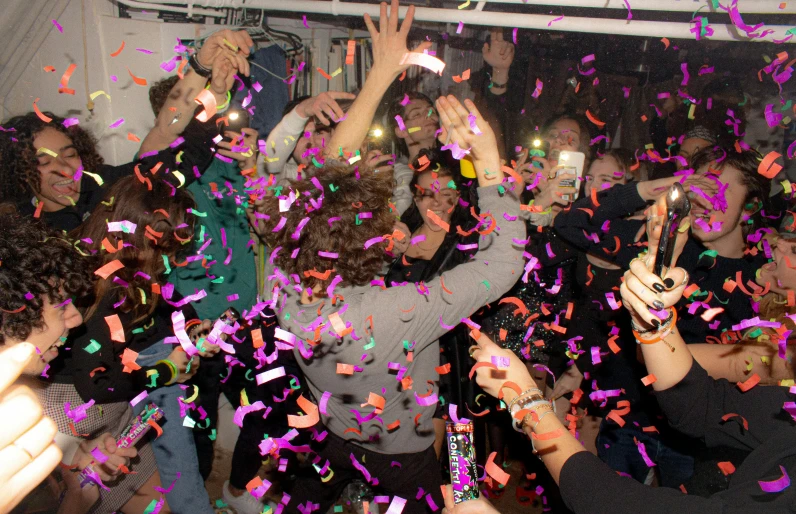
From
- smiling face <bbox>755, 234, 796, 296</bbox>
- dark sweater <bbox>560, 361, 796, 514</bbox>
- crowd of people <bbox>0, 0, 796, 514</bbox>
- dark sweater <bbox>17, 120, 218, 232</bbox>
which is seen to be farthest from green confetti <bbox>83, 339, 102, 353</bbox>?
smiling face <bbox>755, 234, 796, 296</bbox>

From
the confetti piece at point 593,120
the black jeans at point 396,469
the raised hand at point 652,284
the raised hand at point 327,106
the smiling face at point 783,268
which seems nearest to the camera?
the raised hand at point 652,284

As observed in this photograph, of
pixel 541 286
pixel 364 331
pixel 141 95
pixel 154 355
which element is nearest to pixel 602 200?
pixel 541 286

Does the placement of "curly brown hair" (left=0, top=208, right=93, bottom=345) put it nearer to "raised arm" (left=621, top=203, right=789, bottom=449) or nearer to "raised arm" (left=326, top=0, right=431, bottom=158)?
"raised arm" (left=326, top=0, right=431, bottom=158)

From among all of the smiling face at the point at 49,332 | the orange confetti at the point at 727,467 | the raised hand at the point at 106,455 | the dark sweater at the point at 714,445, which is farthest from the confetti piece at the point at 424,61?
the raised hand at the point at 106,455

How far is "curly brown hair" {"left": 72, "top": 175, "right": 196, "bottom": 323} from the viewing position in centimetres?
203

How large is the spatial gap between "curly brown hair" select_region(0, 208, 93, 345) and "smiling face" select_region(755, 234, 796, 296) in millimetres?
2455

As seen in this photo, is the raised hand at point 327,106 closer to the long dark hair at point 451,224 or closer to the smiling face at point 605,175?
the long dark hair at point 451,224

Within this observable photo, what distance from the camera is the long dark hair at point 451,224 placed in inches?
95.3

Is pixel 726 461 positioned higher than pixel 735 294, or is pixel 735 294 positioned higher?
pixel 735 294

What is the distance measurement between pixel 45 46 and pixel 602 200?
2815 millimetres

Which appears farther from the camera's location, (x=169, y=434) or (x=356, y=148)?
(x=169, y=434)

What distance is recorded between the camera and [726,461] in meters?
1.83

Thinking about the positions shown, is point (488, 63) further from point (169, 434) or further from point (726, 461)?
point (169, 434)

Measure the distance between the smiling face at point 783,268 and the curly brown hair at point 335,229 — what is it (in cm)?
142
